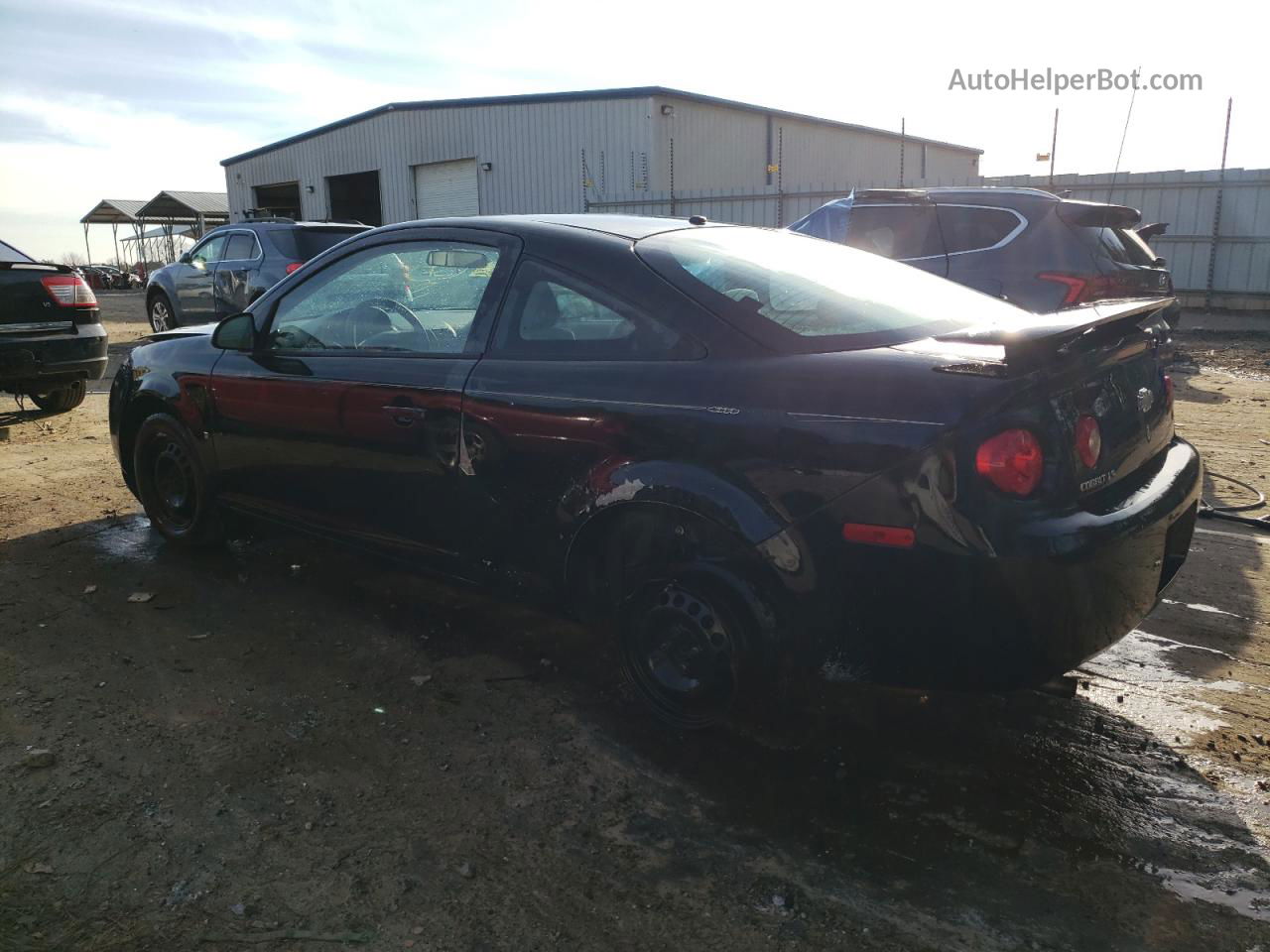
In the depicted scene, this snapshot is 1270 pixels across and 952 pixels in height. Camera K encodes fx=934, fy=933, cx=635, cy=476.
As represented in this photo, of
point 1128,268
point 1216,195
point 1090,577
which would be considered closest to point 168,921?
point 1090,577

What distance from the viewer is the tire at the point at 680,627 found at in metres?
2.65

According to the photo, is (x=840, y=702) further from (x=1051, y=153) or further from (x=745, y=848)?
(x=1051, y=153)

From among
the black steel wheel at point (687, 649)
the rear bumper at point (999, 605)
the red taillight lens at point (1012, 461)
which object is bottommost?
the black steel wheel at point (687, 649)

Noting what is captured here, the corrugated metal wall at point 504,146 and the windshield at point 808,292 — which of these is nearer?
the windshield at point 808,292

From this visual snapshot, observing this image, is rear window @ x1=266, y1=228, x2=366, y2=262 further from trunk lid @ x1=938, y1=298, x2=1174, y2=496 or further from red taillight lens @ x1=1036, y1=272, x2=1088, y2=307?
trunk lid @ x1=938, y1=298, x2=1174, y2=496

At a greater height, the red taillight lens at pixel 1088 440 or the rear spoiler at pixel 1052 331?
the rear spoiler at pixel 1052 331

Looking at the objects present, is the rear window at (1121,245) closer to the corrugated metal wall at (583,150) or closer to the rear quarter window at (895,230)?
the rear quarter window at (895,230)

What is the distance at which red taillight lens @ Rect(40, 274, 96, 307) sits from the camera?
7324 mm

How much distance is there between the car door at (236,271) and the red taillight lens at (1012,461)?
10600mm

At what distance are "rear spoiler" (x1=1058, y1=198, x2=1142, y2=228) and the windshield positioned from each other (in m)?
3.43

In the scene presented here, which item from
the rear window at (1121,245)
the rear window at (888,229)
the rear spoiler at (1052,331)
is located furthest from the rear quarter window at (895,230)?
the rear spoiler at (1052,331)

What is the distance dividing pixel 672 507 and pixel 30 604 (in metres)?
3.07

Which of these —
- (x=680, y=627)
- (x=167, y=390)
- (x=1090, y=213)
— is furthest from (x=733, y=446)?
(x=1090, y=213)

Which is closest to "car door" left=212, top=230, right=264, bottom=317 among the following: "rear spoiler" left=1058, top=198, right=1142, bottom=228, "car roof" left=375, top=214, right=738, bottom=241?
"car roof" left=375, top=214, right=738, bottom=241
